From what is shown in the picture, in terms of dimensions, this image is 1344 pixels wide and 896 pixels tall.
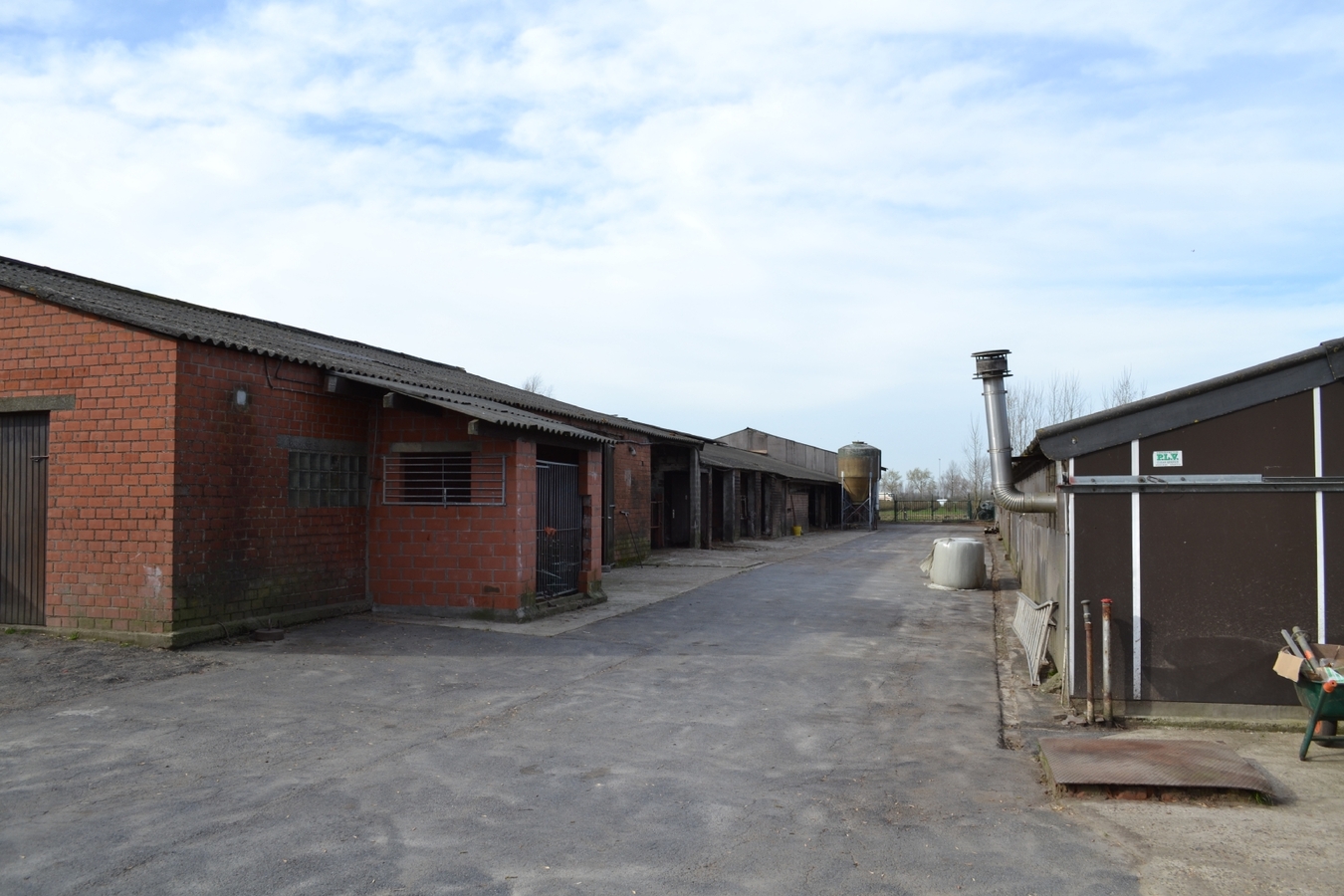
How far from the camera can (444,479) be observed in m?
12.2

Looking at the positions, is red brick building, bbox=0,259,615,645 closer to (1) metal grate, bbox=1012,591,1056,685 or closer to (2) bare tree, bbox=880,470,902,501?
(1) metal grate, bbox=1012,591,1056,685

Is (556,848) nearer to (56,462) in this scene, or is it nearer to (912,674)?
(912,674)

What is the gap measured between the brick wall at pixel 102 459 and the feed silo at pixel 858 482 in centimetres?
4054

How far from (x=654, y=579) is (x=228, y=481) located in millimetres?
9264

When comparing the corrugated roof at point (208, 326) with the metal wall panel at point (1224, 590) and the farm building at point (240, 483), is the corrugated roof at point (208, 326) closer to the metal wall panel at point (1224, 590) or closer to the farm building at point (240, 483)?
the farm building at point (240, 483)

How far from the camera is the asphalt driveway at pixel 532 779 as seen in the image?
169 inches

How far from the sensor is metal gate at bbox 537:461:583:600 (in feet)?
42.9

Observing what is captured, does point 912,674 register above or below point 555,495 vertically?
below

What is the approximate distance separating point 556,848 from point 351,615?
823 cm

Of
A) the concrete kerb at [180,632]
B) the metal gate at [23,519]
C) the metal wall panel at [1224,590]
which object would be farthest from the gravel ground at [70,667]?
the metal wall panel at [1224,590]

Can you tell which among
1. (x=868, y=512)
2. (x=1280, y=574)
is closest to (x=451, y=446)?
(x=1280, y=574)

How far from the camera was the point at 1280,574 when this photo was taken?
22.5 feet

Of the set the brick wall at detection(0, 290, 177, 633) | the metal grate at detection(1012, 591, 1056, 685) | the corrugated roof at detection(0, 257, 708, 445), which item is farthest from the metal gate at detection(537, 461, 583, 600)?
the metal grate at detection(1012, 591, 1056, 685)

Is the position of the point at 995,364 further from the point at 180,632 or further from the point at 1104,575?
the point at 180,632
